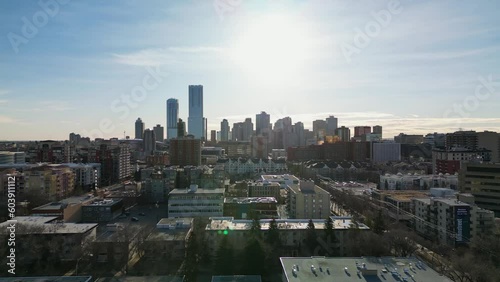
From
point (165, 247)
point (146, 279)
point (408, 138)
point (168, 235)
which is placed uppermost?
point (408, 138)

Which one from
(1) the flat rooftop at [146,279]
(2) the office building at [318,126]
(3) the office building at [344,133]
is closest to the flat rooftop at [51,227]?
(1) the flat rooftop at [146,279]

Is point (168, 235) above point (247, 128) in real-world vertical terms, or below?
below

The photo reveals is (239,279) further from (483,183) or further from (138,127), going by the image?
(138,127)

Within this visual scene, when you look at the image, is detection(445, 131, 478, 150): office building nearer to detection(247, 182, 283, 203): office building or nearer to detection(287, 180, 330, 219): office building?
detection(247, 182, 283, 203): office building

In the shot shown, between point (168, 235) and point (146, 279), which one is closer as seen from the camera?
point (146, 279)

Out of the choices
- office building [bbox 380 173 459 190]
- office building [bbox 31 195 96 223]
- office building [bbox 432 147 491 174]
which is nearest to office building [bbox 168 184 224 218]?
office building [bbox 31 195 96 223]

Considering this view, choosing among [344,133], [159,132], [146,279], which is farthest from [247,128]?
[146,279]
